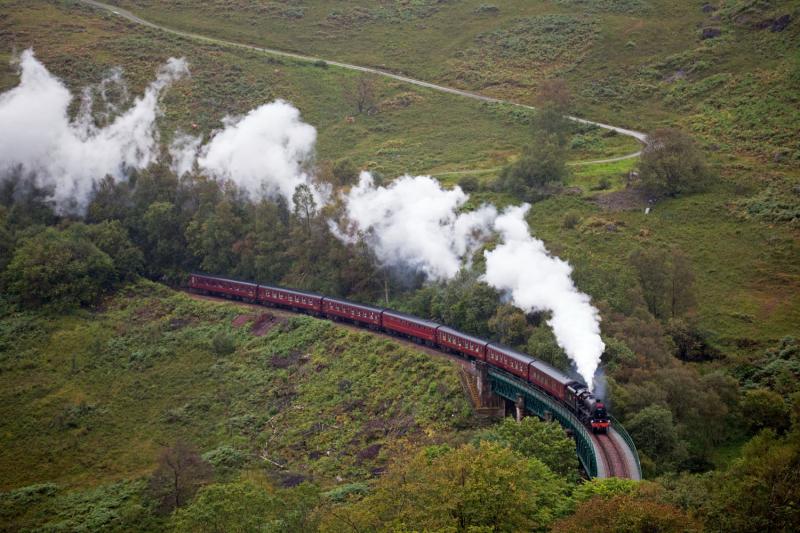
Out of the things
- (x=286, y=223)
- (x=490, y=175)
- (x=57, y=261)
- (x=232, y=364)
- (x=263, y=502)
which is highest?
(x=490, y=175)

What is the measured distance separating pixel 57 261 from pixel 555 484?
47292 millimetres

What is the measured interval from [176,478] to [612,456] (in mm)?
20341

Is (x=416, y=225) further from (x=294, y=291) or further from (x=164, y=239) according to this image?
(x=164, y=239)

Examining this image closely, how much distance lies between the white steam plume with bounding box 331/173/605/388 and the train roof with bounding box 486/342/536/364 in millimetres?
1968

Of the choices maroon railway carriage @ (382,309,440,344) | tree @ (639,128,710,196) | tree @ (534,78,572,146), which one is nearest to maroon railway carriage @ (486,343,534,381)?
maroon railway carriage @ (382,309,440,344)

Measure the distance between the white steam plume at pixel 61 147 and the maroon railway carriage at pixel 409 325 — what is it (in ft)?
116

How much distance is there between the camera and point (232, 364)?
55031 mm

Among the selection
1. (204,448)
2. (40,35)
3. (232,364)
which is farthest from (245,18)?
(204,448)

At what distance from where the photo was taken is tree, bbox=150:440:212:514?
130 feet

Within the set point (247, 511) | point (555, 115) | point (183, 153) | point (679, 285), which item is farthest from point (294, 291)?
point (555, 115)

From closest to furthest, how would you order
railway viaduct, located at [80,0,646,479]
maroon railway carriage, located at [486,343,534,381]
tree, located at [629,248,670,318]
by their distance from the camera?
railway viaduct, located at [80,0,646,479] → maroon railway carriage, located at [486,343,534,381] → tree, located at [629,248,670,318]

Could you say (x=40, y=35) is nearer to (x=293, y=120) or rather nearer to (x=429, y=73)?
(x=293, y=120)

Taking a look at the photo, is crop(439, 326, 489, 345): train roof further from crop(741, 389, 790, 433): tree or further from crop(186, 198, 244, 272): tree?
crop(186, 198, 244, 272): tree

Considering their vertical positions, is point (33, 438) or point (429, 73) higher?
point (429, 73)
